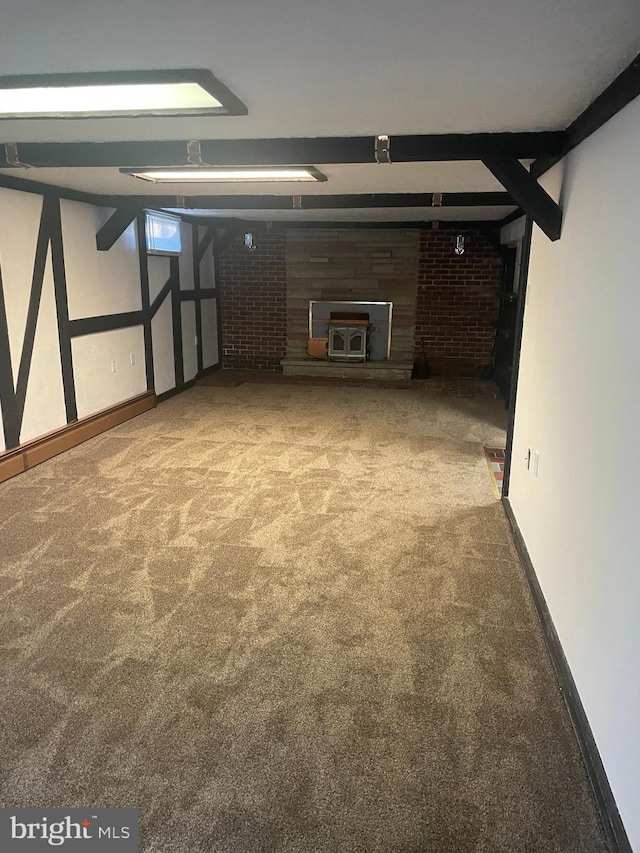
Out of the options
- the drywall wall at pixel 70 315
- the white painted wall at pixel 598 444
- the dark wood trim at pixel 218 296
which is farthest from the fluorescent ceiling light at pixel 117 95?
the dark wood trim at pixel 218 296

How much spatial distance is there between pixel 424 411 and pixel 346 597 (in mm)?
3736

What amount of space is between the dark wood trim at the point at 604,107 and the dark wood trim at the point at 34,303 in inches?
141

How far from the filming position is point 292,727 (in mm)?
1980

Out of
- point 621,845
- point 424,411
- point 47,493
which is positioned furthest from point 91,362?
point 621,845

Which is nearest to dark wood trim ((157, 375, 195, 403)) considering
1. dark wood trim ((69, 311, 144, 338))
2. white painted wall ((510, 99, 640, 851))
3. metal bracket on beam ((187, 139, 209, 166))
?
dark wood trim ((69, 311, 144, 338))

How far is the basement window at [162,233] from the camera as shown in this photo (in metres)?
6.15

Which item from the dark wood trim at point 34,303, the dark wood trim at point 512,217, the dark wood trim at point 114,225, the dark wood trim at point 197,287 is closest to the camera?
the dark wood trim at point 34,303

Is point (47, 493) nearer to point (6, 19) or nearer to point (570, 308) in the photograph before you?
point (6, 19)

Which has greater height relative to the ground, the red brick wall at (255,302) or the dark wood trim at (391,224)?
the dark wood trim at (391,224)

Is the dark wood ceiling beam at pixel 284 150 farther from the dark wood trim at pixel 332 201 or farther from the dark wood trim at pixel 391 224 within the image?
the dark wood trim at pixel 391 224

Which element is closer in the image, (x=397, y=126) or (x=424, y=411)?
(x=397, y=126)

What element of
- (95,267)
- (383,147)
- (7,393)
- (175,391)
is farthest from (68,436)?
(383,147)

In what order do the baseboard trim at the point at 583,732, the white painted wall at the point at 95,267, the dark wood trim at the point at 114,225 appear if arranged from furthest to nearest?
the dark wood trim at the point at 114,225 < the white painted wall at the point at 95,267 < the baseboard trim at the point at 583,732

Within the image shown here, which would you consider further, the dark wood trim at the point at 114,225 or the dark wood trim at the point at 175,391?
the dark wood trim at the point at 175,391
